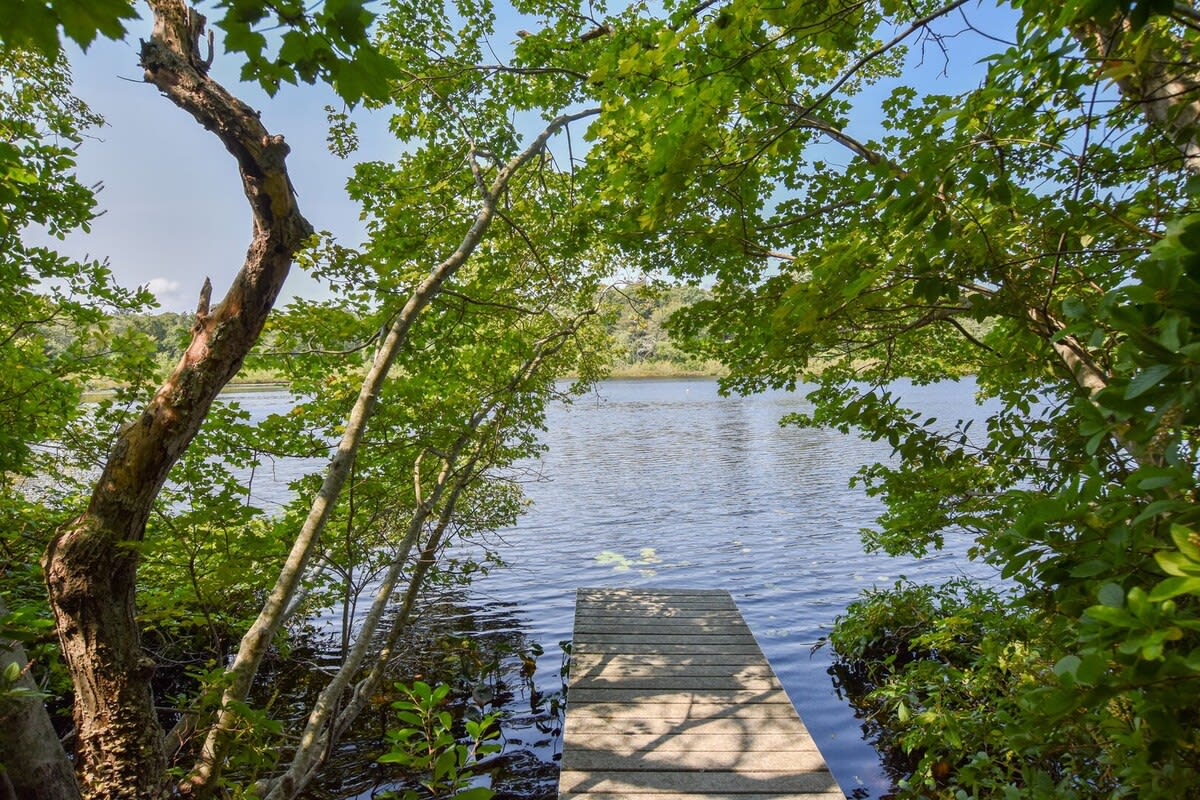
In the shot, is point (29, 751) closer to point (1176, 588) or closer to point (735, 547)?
point (1176, 588)

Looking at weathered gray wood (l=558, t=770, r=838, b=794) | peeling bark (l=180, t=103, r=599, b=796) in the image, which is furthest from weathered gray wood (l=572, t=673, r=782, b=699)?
peeling bark (l=180, t=103, r=599, b=796)

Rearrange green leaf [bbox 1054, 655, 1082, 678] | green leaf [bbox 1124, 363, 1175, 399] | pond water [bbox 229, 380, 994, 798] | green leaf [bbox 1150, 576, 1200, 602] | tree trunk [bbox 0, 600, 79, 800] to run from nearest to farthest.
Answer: green leaf [bbox 1150, 576, 1200, 602]
green leaf [bbox 1124, 363, 1175, 399]
green leaf [bbox 1054, 655, 1082, 678]
tree trunk [bbox 0, 600, 79, 800]
pond water [bbox 229, 380, 994, 798]

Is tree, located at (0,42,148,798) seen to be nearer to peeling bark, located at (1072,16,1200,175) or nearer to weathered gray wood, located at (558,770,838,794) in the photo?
weathered gray wood, located at (558,770,838,794)

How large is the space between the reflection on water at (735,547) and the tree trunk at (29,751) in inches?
163

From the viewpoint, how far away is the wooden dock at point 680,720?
434 centimetres

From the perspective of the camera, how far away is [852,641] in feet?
26.3

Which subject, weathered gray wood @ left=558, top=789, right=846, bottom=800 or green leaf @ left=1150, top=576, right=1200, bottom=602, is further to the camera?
weathered gray wood @ left=558, top=789, right=846, bottom=800

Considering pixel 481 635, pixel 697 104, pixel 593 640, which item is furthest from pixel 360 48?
pixel 481 635

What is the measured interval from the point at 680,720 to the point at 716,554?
324 inches

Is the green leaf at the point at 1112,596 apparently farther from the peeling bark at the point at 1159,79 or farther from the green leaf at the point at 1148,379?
the peeling bark at the point at 1159,79

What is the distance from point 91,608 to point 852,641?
7859 millimetres

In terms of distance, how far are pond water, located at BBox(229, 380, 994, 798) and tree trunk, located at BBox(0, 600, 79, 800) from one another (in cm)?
417

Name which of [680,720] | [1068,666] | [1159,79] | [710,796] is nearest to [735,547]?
[680,720]

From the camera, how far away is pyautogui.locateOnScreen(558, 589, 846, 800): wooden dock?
14.3 feet
